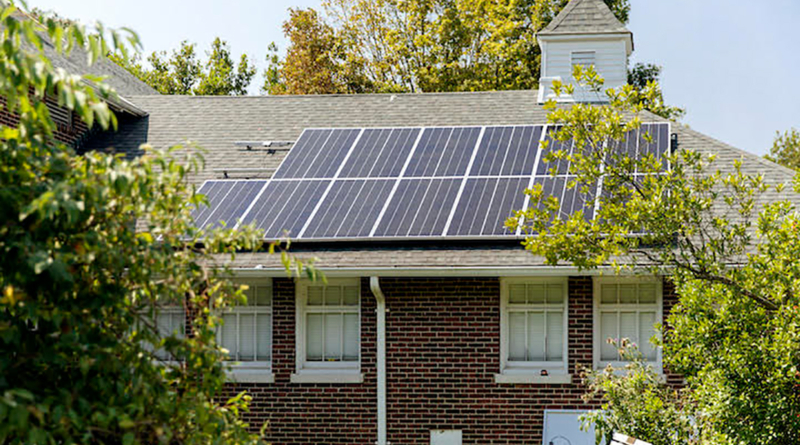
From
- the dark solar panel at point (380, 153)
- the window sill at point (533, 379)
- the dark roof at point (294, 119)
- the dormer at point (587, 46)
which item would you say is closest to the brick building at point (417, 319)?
the window sill at point (533, 379)

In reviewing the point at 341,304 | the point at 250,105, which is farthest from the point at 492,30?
the point at 341,304

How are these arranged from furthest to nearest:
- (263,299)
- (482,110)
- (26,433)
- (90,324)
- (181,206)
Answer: (482,110)
(263,299)
(181,206)
(90,324)
(26,433)

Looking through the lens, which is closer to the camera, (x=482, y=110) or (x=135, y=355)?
(x=135, y=355)

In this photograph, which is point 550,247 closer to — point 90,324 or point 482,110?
point 90,324

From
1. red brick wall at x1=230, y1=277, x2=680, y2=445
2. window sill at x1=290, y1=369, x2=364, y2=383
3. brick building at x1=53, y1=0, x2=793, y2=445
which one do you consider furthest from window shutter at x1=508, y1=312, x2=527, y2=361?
window sill at x1=290, y1=369, x2=364, y2=383

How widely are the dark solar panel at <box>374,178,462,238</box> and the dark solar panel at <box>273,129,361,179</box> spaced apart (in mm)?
1458

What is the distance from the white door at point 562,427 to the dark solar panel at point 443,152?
3.88m

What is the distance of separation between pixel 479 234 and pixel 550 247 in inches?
146

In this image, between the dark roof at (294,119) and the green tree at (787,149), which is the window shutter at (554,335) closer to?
the dark roof at (294,119)

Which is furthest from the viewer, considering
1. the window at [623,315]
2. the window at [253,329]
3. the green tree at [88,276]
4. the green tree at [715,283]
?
the window at [253,329]

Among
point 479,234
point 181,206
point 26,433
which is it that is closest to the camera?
point 26,433

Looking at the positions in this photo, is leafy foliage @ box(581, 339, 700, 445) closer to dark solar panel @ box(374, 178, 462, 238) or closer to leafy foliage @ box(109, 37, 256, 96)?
dark solar panel @ box(374, 178, 462, 238)

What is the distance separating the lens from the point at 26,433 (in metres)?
4.50

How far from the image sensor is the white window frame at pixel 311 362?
551 inches
